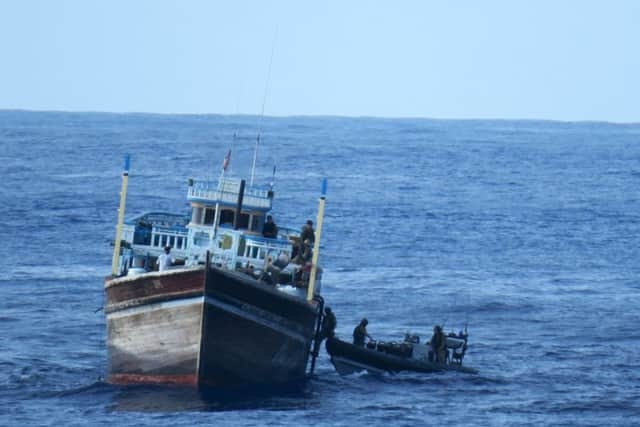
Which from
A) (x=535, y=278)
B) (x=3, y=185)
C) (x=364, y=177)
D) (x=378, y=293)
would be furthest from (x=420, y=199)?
(x=378, y=293)

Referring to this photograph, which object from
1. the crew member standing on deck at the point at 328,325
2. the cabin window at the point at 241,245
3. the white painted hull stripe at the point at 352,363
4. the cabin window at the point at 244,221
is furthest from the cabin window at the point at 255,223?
the white painted hull stripe at the point at 352,363

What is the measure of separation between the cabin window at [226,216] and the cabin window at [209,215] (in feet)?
0.85

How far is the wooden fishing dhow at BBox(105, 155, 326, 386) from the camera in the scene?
39000 millimetres

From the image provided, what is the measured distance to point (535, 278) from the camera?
68.2 m

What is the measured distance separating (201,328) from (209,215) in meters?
5.50

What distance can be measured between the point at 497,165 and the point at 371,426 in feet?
378

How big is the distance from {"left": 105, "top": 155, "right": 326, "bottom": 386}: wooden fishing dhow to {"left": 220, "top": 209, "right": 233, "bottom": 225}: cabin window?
0.10 ft

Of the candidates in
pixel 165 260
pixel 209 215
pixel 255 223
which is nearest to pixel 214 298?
pixel 165 260

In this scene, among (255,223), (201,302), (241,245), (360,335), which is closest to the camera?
(201,302)

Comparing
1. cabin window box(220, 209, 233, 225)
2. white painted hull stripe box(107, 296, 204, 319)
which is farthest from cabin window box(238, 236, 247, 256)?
white painted hull stripe box(107, 296, 204, 319)

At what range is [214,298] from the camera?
38719 millimetres

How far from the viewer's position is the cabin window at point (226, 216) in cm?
4350

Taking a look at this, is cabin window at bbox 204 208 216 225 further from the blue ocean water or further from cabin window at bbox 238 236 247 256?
the blue ocean water

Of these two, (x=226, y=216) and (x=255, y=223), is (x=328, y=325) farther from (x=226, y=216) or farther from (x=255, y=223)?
(x=226, y=216)
